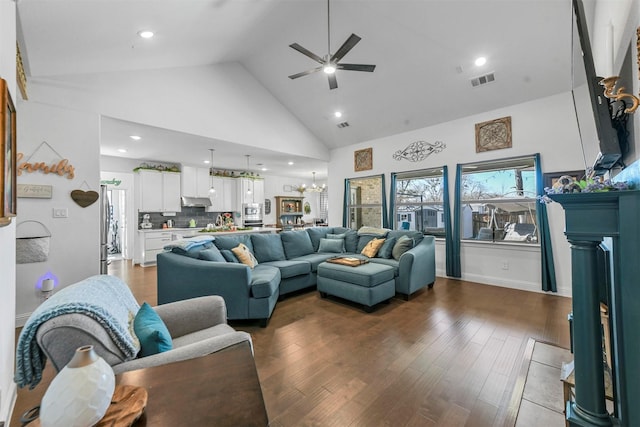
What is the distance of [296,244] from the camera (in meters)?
4.70

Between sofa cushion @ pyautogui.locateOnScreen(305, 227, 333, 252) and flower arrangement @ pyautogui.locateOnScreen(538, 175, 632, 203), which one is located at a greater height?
flower arrangement @ pyautogui.locateOnScreen(538, 175, 632, 203)

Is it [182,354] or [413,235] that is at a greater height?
[413,235]

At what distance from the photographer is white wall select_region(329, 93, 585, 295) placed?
390cm

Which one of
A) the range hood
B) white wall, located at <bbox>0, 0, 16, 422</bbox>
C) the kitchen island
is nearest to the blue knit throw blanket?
white wall, located at <bbox>0, 0, 16, 422</bbox>

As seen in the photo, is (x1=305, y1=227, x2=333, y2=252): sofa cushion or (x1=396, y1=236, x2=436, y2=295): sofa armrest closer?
(x1=396, y1=236, x2=436, y2=295): sofa armrest

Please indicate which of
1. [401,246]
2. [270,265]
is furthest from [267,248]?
[401,246]

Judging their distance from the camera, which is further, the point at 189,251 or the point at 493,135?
A: the point at 493,135

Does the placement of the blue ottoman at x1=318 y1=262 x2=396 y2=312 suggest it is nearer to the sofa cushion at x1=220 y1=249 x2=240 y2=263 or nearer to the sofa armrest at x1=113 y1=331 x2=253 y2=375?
the sofa cushion at x1=220 y1=249 x2=240 y2=263

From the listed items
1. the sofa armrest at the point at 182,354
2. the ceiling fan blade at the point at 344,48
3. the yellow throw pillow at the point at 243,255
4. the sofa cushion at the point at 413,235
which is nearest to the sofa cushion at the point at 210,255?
the yellow throw pillow at the point at 243,255

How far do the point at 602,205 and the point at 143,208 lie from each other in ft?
25.7

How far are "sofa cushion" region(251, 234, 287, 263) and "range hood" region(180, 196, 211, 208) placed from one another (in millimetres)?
3982

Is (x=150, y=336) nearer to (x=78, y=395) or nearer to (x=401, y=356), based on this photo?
(x=78, y=395)

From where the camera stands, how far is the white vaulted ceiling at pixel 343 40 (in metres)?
2.71

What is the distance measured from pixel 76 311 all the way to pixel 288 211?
905 cm
